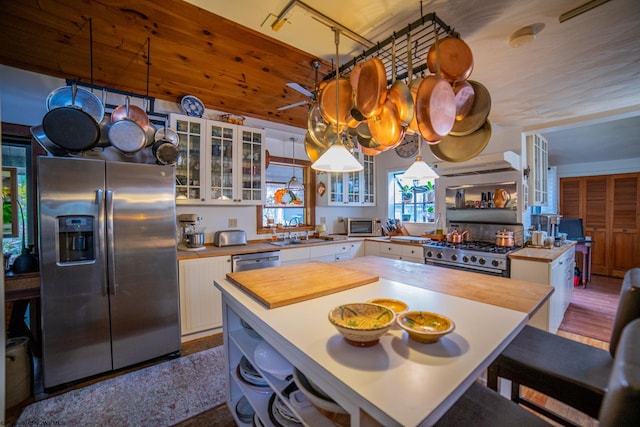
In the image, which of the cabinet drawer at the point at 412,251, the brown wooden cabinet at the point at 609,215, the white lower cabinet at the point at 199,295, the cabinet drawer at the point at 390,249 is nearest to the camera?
the white lower cabinet at the point at 199,295

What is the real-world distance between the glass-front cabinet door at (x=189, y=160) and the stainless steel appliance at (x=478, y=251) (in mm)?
2771

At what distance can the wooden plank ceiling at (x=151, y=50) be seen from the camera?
161 centimetres

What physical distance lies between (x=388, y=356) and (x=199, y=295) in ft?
7.65

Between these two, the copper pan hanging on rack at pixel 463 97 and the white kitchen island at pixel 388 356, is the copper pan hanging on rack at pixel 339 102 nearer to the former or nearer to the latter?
the copper pan hanging on rack at pixel 463 97

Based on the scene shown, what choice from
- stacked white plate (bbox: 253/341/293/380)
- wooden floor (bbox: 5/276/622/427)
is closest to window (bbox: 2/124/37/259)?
wooden floor (bbox: 5/276/622/427)

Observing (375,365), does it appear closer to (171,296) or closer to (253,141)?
(171,296)

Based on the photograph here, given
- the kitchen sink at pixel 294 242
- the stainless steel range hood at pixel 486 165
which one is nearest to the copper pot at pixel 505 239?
the stainless steel range hood at pixel 486 165

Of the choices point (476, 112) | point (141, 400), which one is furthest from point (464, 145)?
point (141, 400)

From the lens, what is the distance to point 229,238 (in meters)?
3.15

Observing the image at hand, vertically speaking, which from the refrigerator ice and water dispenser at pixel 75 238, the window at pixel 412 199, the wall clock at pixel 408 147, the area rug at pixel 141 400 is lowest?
the area rug at pixel 141 400

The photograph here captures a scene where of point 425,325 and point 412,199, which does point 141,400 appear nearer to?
point 425,325

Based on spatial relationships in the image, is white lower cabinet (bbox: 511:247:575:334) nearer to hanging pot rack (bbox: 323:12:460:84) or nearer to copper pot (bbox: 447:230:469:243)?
copper pot (bbox: 447:230:469:243)

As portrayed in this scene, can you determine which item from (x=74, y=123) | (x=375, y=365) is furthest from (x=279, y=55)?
(x=375, y=365)

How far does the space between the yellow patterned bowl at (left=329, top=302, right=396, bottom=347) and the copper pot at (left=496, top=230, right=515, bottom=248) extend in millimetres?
2684
